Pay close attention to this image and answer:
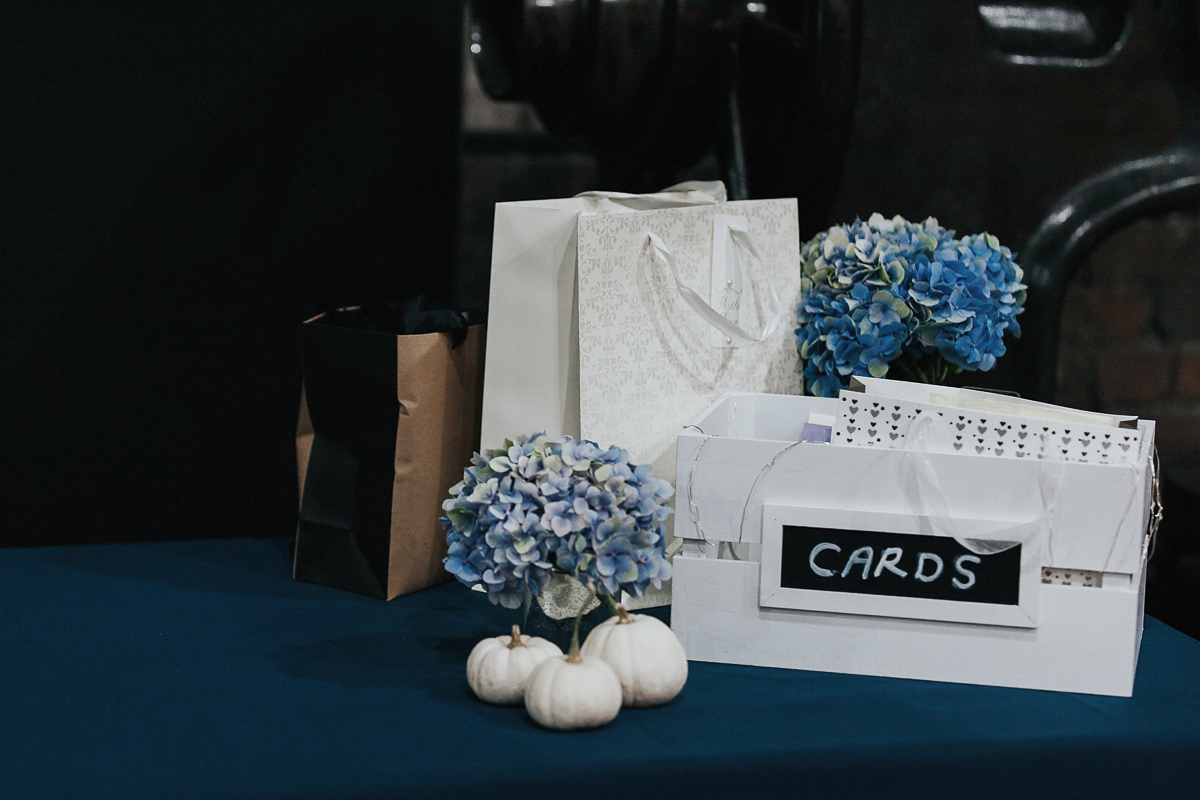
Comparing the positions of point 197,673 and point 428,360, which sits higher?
point 428,360

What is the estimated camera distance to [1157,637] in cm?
100

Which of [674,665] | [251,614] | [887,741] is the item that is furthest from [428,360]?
[887,741]

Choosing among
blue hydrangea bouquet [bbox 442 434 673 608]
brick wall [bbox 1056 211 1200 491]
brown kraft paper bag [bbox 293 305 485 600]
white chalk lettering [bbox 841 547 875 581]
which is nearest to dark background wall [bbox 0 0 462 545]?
brown kraft paper bag [bbox 293 305 485 600]

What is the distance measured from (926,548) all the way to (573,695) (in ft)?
1.01

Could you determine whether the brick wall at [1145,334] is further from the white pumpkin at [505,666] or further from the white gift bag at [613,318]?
the white pumpkin at [505,666]

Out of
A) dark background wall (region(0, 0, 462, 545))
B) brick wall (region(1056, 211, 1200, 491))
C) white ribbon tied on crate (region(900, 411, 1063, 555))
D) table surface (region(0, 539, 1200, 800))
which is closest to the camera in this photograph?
table surface (region(0, 539, 1200, 800))

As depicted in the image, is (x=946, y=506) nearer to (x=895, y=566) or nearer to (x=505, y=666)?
(x=895, y=566)

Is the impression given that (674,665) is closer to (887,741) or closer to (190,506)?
(887,741)

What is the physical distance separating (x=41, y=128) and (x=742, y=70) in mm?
917

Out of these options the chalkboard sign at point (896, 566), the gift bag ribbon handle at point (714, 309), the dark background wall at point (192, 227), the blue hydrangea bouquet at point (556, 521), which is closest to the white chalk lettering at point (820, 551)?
the chalkboard sign at point (896, 566)

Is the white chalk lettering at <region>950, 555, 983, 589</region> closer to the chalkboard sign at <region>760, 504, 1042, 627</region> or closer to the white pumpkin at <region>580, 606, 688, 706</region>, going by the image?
the chalkboard sign at <region>760, 504, 1042, 627</region>

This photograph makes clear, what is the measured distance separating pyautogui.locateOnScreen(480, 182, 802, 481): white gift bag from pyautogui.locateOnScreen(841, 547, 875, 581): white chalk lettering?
0.24 metres

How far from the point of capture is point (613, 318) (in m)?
1.02

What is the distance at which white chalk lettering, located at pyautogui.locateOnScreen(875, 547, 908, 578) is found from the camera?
2.87 ft
